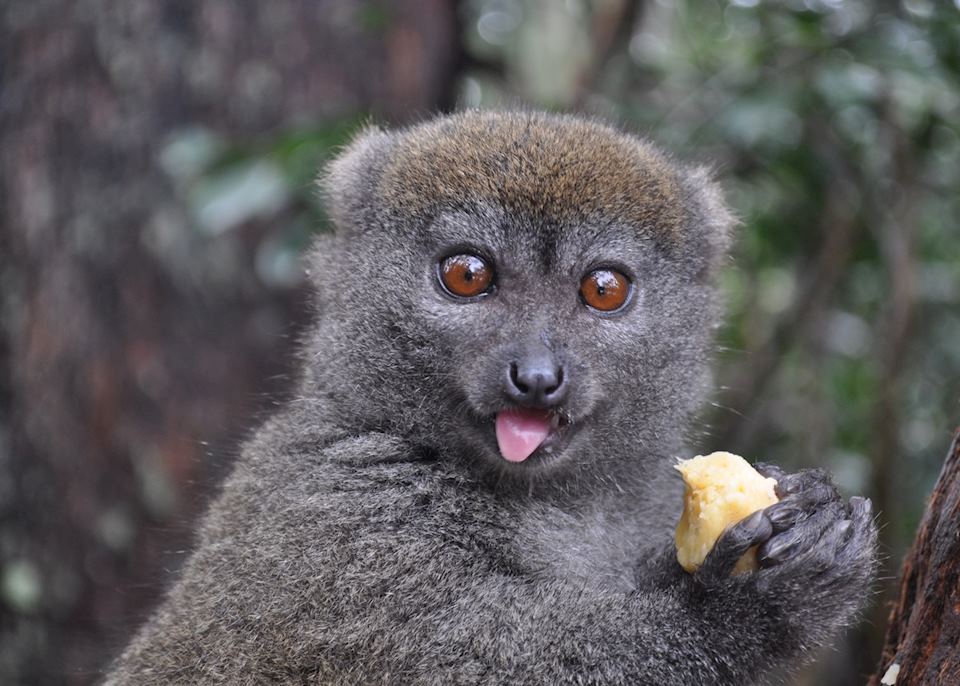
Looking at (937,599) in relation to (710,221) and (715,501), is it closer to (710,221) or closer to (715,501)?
(715,501)

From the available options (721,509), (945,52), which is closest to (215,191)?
(721,509)

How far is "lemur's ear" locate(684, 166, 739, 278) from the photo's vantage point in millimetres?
4270

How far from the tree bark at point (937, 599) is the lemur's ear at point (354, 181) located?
7.56 ft

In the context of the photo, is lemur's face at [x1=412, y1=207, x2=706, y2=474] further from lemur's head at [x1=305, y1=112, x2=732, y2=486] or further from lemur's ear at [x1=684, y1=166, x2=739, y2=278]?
lemur's ear at [x1=684, y1=166, x2=739, y2=278]

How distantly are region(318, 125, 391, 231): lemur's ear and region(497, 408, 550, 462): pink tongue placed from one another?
3.58 feet

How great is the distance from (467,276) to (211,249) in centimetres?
400

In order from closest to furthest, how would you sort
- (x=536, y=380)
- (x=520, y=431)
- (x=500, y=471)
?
(x=536, y=380) → (x=520, y=431) → (x=500, y=471)

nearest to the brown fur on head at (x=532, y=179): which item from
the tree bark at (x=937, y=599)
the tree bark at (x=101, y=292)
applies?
the tree bark at (x=937, y=599)

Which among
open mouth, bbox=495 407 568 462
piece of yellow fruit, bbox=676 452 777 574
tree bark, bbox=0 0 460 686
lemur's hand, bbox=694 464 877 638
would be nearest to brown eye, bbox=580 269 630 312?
open mouth, bbox=495 407 568 462

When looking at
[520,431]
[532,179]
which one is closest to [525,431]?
[520,431]

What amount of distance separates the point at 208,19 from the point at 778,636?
5769 millimetres

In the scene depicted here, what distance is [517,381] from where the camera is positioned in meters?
3.40

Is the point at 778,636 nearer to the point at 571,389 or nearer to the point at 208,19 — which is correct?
the point at 571,389

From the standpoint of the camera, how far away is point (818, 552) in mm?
3211
